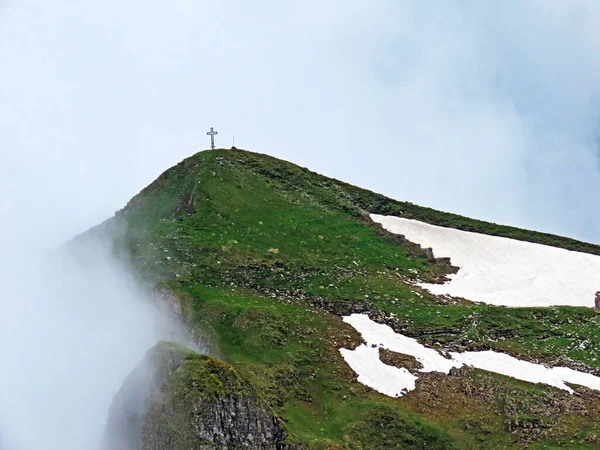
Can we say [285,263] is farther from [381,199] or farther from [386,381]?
[381,199]

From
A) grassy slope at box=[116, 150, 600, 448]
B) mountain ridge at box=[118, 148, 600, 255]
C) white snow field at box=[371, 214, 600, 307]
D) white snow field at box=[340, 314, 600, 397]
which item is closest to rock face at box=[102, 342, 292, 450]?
grassy slope at box=[116, 150, 600, 448]

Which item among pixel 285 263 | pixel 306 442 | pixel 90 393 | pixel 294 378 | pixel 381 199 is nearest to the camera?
pixel 306 442

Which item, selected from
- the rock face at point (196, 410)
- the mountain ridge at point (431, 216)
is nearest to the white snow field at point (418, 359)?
the rock face at point (196, 410)

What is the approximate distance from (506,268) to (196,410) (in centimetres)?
4630

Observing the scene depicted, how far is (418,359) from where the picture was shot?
60.4m

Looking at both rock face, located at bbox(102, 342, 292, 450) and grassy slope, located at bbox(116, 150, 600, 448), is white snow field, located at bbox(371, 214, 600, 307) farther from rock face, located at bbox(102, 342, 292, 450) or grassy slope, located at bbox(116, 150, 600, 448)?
rock face, located at bbox(102, 342, 292, 450)

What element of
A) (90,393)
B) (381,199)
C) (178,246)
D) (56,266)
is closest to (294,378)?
(90,393)

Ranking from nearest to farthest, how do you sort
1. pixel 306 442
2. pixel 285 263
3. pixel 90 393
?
1. pixel 306 442
2. pixel 90 393
3. pixel 285 263

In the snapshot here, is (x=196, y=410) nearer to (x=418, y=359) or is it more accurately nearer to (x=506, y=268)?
(x=418, y=359)

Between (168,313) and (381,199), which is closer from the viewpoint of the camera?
(168,313)

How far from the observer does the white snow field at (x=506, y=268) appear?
248 feet

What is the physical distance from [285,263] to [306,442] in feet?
86.3

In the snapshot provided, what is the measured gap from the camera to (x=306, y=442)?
49.2 metres

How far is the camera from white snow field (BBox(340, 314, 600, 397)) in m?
57.4
